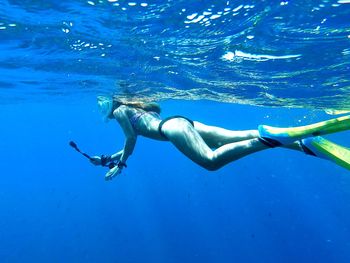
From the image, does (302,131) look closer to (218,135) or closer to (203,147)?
(203,147)

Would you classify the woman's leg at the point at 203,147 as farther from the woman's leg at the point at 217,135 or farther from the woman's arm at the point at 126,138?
the woman's arm at the point at 126,138

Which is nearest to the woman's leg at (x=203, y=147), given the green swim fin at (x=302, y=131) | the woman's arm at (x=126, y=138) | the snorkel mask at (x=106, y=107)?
the green swim fin at (x=302, y=131)

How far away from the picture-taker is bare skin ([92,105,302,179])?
5.65 meters

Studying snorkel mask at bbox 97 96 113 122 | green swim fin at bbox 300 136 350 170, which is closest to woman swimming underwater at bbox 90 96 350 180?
green swim fin at bbox 300 136 350 170

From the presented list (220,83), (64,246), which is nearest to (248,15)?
(220,83)

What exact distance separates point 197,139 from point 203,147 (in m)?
0.24

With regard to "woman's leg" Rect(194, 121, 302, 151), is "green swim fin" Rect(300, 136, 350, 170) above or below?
above

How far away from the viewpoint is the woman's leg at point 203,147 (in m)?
5.57

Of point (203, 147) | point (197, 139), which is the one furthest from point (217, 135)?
point (203, 147)

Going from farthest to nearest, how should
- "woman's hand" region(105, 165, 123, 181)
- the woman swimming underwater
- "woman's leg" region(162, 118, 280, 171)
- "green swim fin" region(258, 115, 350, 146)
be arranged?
1. "woman's hand" region(105, 165, 123, 181)
2. "woman's leg" region(162, 118, 280, 171)
3. the woman swimming underwater
4. "green swim fin" region(258, 115, 350, 146)

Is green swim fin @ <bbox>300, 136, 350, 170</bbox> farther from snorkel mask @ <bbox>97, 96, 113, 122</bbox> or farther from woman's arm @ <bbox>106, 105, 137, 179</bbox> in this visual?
snorkel mask @ <bbox>97, 96, 113, 122</bbox>

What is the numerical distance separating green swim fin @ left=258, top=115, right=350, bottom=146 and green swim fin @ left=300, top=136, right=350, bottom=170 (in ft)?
1.44

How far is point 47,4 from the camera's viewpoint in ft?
29.8

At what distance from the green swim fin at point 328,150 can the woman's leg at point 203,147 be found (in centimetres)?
71
